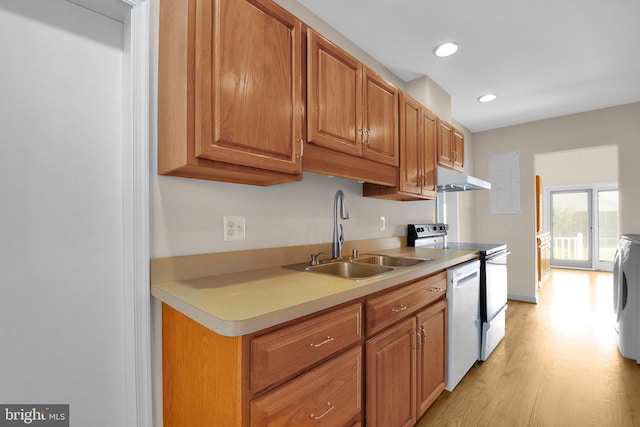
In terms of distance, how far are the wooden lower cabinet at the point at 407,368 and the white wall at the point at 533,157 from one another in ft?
9.95

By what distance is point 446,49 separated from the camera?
2.31 meters

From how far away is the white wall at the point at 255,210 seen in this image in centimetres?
123

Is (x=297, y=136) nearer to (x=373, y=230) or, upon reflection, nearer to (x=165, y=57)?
(x=165, y=57)

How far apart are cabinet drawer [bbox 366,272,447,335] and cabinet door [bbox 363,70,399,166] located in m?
0.78

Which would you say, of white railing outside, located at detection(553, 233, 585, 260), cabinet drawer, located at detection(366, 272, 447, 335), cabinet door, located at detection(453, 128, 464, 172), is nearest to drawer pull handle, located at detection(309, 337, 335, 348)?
cabinet drawer, located at detection(366, 272, 447, 335)

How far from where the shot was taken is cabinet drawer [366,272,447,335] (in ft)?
4.19

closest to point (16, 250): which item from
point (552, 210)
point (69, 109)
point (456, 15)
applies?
point (69, 109)

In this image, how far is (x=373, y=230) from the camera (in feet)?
7.78

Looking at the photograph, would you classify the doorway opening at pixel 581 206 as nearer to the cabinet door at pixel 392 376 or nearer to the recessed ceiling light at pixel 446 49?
the recessed ceiling light at pixel 446 49

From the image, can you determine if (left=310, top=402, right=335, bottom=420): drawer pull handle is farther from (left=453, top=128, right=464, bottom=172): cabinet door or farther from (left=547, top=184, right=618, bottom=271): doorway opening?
(left=547, top=184, right=618, bottom=271): doorway opening

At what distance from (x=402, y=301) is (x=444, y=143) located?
5.92 ft

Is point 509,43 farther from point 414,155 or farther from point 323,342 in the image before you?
point 323,342

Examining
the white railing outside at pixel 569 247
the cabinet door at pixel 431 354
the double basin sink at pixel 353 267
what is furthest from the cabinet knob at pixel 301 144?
the white railing outside at pixel 569 247

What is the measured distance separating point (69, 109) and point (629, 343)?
3.99 m
